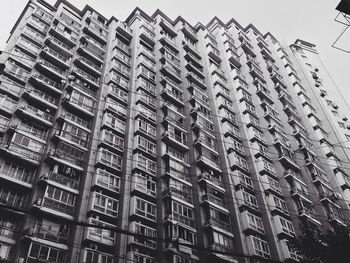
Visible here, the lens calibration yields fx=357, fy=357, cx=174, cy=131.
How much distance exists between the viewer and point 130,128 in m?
32.9

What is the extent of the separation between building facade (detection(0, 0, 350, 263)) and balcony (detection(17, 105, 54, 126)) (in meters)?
0.12

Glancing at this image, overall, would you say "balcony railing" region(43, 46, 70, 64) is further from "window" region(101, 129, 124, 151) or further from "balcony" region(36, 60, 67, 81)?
"window" region(101, 129, 124, 151)

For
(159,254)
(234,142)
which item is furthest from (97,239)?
(234,142)

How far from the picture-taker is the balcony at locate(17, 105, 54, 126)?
28.2 meters

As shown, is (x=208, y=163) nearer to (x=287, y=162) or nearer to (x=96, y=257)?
(x=287, y=162)

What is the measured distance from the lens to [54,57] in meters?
35.1

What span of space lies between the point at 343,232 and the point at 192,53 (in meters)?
35.9

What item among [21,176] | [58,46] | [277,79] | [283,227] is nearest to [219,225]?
[283,227]

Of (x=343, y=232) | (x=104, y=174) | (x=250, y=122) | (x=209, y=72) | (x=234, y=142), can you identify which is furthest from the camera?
(x=209, y=72)

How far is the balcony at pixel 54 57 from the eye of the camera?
34.9m

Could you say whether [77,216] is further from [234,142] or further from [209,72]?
[209,72]

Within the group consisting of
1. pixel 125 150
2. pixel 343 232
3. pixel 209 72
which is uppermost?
pixel 209 72

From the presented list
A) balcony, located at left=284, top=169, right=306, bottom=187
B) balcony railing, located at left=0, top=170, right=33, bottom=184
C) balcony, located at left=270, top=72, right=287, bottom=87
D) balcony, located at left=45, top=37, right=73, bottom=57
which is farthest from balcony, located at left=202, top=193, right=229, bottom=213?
balcony, located at left=270, top=72, right=287, bottom=87

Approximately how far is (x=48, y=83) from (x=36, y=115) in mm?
4770
